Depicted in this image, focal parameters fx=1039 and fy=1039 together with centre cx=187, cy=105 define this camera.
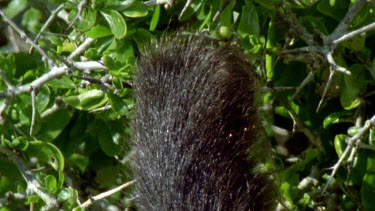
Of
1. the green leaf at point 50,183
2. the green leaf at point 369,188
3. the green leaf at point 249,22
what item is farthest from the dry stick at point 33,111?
the green leaf at point 369,188

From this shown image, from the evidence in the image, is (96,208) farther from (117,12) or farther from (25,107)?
(117,12)

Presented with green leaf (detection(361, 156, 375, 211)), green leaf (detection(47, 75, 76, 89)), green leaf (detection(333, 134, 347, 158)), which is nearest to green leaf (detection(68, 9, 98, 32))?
green leaf (detection(47, 75, 76, 89))

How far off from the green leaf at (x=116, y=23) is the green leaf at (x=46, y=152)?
1.00 ft

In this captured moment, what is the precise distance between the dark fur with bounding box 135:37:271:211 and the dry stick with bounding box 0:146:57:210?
0.79 feet

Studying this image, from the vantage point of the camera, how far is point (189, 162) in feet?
6.27

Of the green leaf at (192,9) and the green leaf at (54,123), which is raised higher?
the green leaf at (192,9)

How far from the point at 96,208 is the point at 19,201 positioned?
0.20m

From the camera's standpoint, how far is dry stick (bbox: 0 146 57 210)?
2146 mm

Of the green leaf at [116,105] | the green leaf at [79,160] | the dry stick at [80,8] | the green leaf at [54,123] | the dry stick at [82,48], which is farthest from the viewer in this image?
the green leaf at [79,160]

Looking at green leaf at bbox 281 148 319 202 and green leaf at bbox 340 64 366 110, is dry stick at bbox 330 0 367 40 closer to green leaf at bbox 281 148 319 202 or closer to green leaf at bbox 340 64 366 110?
green leaf at bbox 340 64 366 110

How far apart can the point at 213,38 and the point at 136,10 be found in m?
0.17

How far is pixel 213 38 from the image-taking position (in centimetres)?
209

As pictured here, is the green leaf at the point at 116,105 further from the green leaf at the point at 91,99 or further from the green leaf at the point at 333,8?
the green leaf at the point at 333,8

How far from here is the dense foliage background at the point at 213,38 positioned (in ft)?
7.04
